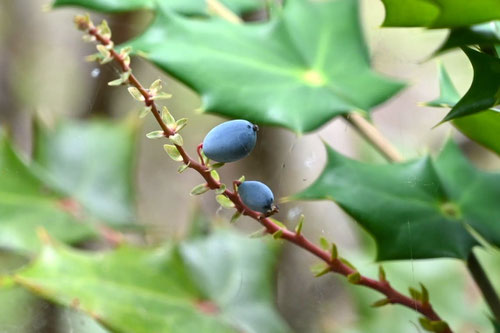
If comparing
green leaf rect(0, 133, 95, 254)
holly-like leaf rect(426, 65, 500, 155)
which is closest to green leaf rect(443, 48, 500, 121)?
holly-like leaf rect(426, 65, 500, 155)

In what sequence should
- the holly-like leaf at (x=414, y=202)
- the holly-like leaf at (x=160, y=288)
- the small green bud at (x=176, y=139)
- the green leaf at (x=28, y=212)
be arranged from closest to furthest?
the small green bud at (x=176, y=139), the holly-like leaf at (x=414, y=202), the holly-like leaf at (x=160, y=288), the green leaf at (x=28, y=212)

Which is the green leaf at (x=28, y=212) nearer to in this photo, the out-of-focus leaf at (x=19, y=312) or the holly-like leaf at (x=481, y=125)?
the out-of-focus leaf at (x=19, y=312)

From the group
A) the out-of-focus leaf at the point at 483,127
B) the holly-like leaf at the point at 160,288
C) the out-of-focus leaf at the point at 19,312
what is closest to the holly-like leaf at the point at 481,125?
the out-of-focus leaf at the point at 483,127

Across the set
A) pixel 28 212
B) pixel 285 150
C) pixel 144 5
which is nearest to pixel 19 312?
pixel 28 212

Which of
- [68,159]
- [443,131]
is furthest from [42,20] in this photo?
[443,131]

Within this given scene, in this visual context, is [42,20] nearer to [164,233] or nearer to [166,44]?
[164,233]

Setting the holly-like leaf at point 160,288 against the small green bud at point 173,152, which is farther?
the holly-like leaf at point 160,288

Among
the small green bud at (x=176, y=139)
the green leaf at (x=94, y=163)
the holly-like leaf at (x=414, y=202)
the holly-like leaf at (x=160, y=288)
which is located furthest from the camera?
the green leaf at (x=94, y=163)
